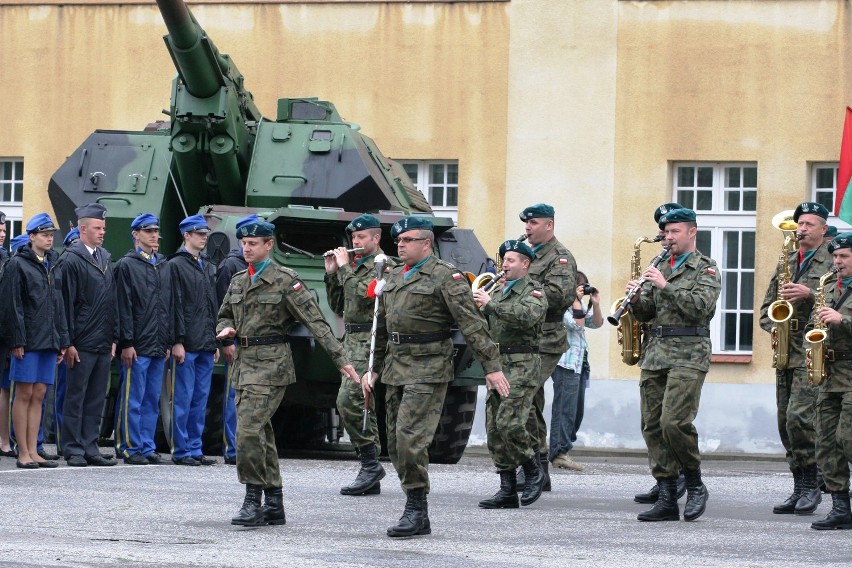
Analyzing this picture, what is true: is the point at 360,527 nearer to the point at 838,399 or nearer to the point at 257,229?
the point at 257,229

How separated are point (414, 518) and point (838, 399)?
2.89 m

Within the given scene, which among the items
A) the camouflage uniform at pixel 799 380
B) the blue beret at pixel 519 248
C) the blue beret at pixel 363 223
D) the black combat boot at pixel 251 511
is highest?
the blue beret at pixel 363 223

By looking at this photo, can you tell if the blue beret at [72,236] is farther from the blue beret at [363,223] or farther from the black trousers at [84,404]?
the blue beret at [363,223]

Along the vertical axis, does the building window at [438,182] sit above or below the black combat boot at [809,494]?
above

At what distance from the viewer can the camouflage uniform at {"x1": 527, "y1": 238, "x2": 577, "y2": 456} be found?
13133mm

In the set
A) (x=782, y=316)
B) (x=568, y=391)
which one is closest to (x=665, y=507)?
(x=782, y=316)

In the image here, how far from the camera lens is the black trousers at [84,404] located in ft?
50.1

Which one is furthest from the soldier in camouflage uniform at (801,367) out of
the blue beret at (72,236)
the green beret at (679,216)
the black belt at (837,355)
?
the blue beret at (72,236)

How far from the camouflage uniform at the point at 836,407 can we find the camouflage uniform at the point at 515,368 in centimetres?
191

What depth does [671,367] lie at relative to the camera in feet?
38.9

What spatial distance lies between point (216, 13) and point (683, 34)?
6.07 m

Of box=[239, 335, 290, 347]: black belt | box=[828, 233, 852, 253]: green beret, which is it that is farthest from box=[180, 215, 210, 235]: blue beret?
box=[828, 233, 852, 253]: green beret

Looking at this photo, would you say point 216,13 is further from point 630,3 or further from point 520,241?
point 520,241

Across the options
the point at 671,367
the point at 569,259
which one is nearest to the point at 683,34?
the point at 569,259
